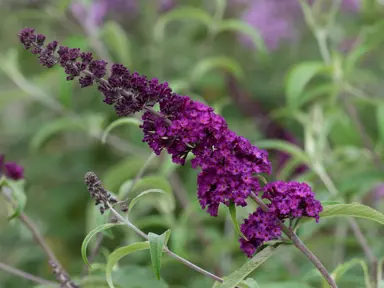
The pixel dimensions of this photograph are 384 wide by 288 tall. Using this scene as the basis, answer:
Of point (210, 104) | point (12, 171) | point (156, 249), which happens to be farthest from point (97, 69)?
point (210, 104)

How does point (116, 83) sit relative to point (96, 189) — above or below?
A: above

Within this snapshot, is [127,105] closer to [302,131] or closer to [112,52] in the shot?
[302,131]

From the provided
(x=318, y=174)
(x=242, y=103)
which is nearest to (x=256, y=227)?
(x=318, y=174)

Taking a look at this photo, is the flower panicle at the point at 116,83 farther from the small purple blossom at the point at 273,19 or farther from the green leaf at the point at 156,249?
the small purple blossom at the point at 273,19

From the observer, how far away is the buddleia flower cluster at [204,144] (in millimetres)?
1025

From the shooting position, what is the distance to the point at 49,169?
3.14 meters

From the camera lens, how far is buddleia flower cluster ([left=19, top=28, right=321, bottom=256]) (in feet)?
3.36

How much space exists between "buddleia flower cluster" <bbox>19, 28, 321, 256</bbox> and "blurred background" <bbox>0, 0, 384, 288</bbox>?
0.65 metres

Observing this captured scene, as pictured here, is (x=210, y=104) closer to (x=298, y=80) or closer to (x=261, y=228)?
(x=298, y=80)

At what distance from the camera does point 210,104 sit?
3107 mm

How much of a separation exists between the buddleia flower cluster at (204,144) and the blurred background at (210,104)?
0.65m

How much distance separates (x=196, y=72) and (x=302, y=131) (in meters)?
0.76

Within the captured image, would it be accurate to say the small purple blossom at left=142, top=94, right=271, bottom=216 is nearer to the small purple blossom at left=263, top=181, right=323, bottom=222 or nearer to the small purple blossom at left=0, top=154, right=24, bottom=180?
the small purple blossom at left=263, top=181, right=323, bottom=222

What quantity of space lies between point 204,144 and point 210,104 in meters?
2.08
